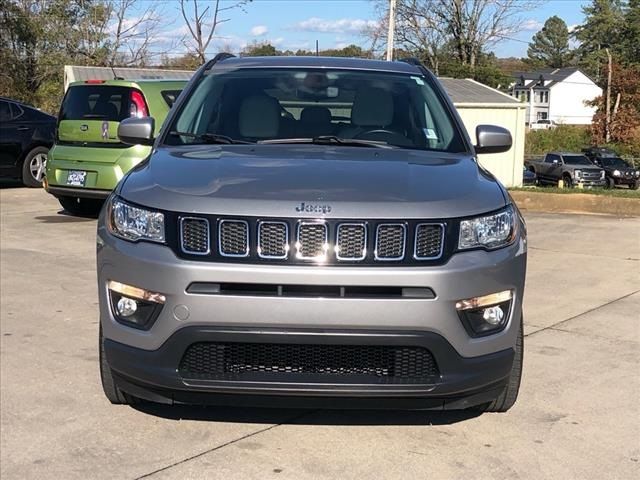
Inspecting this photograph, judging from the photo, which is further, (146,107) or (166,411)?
(146,107)

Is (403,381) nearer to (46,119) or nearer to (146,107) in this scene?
(146,107)

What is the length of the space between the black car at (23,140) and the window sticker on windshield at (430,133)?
1077cm

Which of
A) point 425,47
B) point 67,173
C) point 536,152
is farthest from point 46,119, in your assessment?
point 536,152

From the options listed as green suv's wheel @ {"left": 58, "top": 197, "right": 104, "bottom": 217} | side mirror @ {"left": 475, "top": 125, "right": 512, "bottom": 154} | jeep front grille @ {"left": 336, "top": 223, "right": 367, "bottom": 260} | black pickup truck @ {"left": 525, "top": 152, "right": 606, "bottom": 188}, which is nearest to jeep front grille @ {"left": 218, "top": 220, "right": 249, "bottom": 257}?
jeep front grille @ {"left": 336, "top": 223, "right": 367, "bottom": 260}

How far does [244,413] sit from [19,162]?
11191mm

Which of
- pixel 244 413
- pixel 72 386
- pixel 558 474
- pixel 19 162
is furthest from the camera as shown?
pixel 19 162

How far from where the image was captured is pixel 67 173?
10141 millimetres

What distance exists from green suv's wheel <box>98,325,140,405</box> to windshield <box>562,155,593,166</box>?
3433 centimetres

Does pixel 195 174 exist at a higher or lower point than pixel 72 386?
higher

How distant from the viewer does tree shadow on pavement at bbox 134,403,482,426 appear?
3816 millimetres

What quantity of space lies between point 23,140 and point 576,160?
28.0 meters

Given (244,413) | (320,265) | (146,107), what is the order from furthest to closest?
(146,107) → (244,413) → (320,265)

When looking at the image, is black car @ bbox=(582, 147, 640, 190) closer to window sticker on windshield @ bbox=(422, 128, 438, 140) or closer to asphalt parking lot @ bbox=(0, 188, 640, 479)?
Answer: asphalt parking lot @ bbox=(0, 188, 640, 479)

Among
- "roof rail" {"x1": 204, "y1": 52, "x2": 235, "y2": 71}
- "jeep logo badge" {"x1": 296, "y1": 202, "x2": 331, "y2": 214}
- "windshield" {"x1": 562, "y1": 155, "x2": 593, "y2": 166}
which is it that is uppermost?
"roof rail" {"x1": 204, "y1": 52, "x2": 235, "y2": 71}
